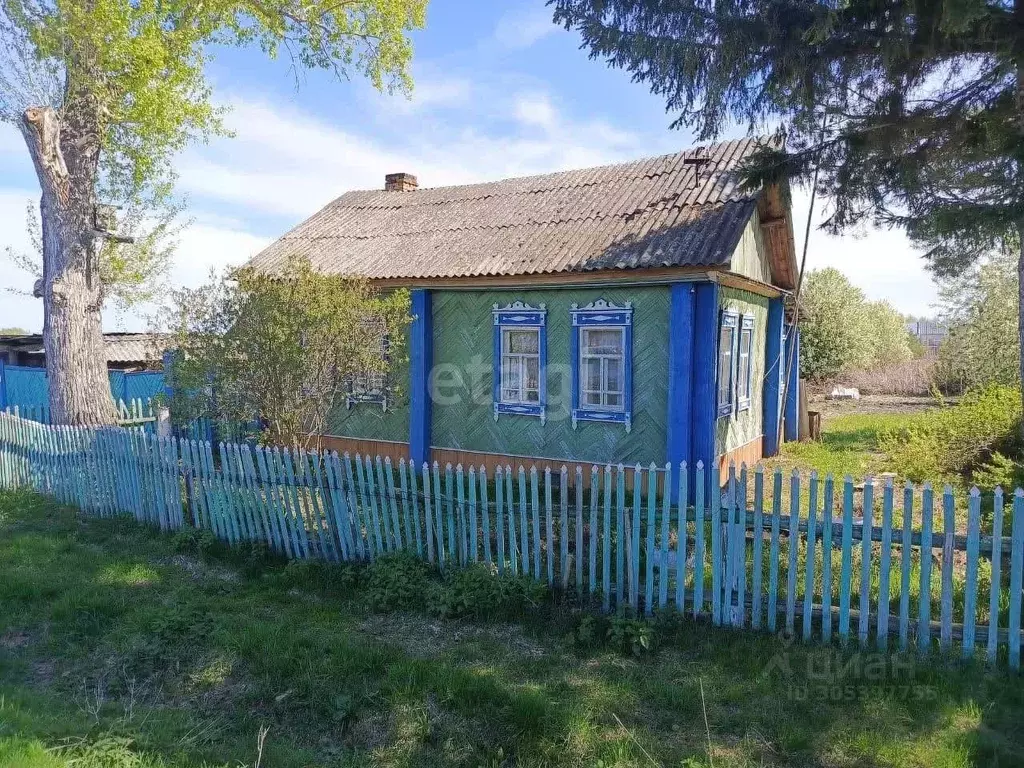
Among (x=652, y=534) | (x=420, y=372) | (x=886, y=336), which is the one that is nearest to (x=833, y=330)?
(x=886, y=336)

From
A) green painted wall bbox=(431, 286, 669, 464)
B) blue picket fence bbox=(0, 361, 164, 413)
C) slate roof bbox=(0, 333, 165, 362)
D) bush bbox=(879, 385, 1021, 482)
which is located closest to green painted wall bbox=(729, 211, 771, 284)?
green painted wall bbox=(431, 286, 669, 464)

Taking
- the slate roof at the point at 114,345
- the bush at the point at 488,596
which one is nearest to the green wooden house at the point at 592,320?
the bush at the point at 488,596

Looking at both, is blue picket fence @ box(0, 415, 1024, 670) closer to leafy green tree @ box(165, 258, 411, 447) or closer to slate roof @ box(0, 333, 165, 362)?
leafy green tree @ box(165, 258, 411, 447)

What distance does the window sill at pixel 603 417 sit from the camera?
9719 millimetres

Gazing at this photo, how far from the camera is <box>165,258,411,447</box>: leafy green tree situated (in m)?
7.20

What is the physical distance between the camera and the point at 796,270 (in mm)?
12867

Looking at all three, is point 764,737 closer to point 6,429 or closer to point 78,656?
point 78,656

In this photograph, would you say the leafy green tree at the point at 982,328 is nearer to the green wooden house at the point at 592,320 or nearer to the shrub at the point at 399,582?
the green wooden house at the point at 592,320

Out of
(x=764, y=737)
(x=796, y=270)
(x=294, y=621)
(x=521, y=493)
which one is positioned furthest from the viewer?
(x=796, y=270)

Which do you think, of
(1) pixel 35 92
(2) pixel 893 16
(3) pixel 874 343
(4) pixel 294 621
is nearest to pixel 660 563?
(4) pixel 294 621

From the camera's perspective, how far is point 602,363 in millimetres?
10008

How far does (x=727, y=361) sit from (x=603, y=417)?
2.35m

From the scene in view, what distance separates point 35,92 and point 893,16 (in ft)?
37.1

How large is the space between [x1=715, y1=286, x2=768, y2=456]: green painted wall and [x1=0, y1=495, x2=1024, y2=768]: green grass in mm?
6026
